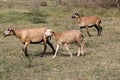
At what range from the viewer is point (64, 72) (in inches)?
500

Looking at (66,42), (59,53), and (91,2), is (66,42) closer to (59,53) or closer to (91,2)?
(59,53)

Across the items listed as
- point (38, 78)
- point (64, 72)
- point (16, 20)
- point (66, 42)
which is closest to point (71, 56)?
point (66, 42)

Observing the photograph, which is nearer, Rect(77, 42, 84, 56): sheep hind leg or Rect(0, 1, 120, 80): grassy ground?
Rect(0, 1, 120, 80): grassy ground

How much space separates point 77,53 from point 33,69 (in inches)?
148

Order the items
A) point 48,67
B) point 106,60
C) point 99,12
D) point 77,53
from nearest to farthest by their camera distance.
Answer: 1. point 48,67
2. point 106,60
3. point 77,53
4. point 99,12

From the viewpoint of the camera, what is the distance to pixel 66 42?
15.6 meters

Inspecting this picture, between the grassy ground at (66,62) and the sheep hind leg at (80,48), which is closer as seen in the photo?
the grassy ground at (66,62)

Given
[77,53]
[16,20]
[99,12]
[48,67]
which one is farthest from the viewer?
[99,12]

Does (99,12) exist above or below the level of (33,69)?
below

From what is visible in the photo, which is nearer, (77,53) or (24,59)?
(24,59)

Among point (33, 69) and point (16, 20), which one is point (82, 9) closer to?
point (16, 20)

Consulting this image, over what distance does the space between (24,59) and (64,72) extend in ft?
9.24

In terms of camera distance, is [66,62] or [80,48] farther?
[80,48]

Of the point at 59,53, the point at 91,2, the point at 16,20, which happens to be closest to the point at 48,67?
the point at 59,53
